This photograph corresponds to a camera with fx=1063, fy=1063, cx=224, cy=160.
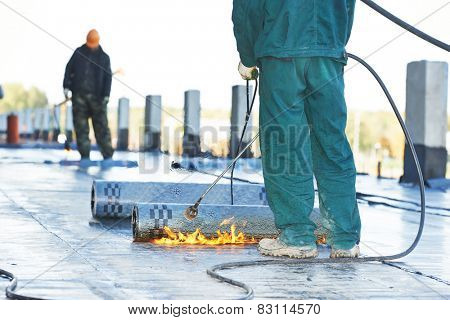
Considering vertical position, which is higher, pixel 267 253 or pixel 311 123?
pixel 311 123

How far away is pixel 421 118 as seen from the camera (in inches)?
505

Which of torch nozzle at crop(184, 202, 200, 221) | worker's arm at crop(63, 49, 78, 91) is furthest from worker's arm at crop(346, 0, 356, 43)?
worker's arm at crop(63, 49, 78, 91)

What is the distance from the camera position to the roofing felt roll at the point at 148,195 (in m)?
6.83

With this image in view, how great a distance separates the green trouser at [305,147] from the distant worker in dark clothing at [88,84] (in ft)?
33.5

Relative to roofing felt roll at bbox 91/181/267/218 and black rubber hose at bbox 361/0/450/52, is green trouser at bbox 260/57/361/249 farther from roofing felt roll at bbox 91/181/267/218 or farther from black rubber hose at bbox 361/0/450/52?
roofing felt roll at bbox 91/181/267/218

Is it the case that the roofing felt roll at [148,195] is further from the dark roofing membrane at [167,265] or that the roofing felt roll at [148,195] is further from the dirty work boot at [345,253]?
the dirty work boot at [345,253]

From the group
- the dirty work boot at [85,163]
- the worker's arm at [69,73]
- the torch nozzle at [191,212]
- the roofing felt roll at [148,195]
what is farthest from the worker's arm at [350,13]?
the worker's arm at [69,73]

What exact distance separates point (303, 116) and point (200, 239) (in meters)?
0.91

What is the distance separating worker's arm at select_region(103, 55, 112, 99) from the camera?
15.2 metres

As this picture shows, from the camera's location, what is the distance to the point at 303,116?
17.1ft

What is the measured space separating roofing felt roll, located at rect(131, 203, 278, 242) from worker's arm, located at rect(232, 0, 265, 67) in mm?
820
